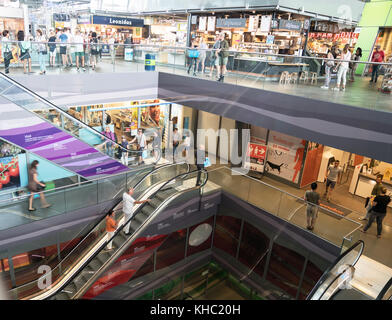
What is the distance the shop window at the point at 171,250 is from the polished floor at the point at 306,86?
592cm

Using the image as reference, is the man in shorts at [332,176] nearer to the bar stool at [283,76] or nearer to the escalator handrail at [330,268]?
the bar stool at [283,76]

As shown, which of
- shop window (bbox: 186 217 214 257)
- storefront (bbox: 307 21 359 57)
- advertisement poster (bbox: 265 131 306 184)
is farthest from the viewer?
storefront (bbox: 307 21 359 57)

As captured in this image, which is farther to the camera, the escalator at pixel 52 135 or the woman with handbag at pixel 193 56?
the woman with handbag at pixel 193 56

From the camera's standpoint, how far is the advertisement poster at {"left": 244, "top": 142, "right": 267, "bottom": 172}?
1338 centimetres

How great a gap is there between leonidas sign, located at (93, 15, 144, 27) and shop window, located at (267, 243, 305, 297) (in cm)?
1442

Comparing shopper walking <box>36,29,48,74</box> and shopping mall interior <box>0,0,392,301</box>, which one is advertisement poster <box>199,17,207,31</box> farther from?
shopper walking <box>36,29,48,74</box>

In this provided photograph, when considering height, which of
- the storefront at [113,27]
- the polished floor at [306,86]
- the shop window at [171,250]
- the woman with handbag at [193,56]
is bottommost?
the shop window at [171,250]

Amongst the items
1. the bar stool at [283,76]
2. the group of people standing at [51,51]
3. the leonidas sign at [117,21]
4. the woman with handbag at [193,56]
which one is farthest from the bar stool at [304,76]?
the leonidas sign at [117,21]

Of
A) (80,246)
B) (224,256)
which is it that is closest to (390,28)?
(224,256)

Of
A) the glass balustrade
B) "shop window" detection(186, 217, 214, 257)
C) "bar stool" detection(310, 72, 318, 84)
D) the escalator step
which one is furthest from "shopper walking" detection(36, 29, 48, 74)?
"bar stool" detection(310, 72, 318, 84)

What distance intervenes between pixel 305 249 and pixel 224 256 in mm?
4302

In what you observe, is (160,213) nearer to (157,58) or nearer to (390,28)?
(157,58)

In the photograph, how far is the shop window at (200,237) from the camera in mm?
11992

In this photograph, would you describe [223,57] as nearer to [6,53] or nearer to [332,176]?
[332,176]
